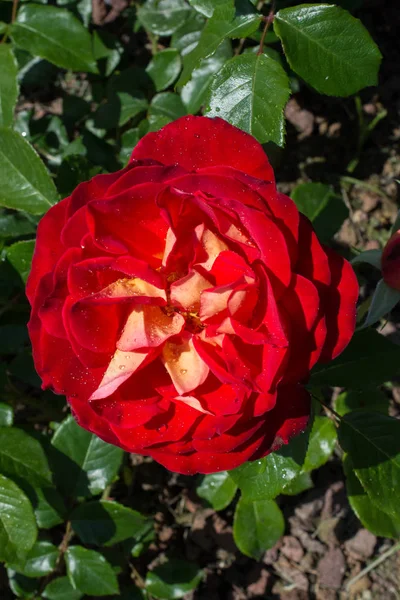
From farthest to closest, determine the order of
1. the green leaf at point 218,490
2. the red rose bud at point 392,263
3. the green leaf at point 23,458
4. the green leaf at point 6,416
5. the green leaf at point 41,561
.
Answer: the green leaf at point 218,490
the green leaf at point 41,561
the green leaf at point 6,416
the green leaf at point 23,458
the red rose bud at point 392,263

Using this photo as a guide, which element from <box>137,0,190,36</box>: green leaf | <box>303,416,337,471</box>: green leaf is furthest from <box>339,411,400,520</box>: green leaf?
<box>137,0,190,36</box>: green leaf

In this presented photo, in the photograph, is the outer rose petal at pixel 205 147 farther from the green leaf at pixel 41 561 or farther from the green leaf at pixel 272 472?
the green leaf at pixel 41 561

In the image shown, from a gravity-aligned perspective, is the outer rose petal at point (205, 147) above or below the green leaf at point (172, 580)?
above

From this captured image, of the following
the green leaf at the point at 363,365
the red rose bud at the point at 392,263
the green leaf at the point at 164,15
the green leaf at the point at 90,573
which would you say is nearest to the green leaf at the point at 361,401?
the green leaf at the point at 363,365

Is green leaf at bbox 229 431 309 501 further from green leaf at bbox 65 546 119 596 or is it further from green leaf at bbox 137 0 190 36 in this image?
green leaf at bbox 137 0 190 36

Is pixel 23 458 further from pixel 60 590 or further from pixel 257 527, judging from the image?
pixel 257 527

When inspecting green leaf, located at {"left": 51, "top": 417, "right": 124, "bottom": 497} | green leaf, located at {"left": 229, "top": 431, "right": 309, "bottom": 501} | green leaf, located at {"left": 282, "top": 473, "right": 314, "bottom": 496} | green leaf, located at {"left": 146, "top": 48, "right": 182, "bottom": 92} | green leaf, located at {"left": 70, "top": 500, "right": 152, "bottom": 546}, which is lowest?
green leaf, located at {"left": 282, "top": 473, "right": 314, "bottom": 496}

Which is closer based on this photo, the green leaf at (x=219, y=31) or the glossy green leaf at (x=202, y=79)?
the green leaf at (x=219, y=31)

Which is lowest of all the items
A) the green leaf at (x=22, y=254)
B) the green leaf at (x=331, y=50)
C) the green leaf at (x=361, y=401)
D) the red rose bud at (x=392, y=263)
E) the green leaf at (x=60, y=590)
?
the green leaf at (x=60, y=590)

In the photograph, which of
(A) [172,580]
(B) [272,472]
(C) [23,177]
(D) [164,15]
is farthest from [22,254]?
(A) [172,580]
